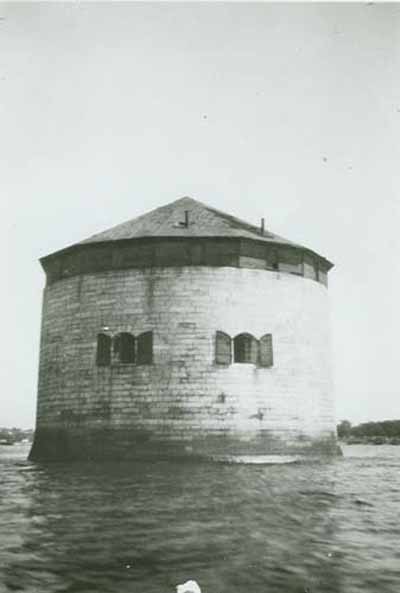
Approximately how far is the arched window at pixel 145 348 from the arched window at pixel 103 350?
0.89m

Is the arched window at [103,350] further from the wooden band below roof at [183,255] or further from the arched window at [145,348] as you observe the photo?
the wooden band below roof at [183,255]

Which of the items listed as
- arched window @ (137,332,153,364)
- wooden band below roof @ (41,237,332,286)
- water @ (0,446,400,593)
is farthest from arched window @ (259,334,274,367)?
water @ (0,446,400,593)

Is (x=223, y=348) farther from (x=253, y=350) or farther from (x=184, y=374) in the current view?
(x=184, y=374)

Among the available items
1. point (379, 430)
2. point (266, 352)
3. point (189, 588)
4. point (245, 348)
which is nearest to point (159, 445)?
point (245, 348)

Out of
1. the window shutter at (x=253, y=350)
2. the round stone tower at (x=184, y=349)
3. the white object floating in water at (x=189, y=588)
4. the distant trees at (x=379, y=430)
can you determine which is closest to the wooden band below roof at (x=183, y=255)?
the round stone tower at (x=184, y=349)

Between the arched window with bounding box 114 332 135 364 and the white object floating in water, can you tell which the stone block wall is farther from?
the white object floating in water

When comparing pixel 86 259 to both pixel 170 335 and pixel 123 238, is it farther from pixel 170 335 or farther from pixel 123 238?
pixel 170 335

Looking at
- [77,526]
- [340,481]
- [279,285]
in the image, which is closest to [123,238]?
[279,285]

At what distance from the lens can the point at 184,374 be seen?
53.2ft

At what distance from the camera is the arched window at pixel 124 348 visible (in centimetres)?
1678

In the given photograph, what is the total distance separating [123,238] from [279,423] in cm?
633

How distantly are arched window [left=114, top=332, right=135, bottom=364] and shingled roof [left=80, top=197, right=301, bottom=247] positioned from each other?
2653mm

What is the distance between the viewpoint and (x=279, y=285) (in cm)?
1772

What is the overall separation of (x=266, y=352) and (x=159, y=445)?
11.9 ft
